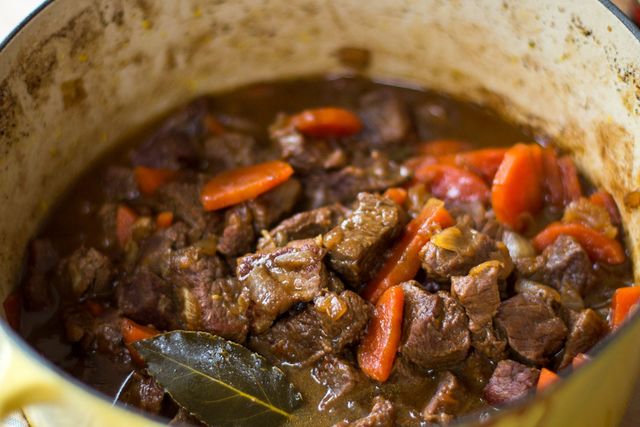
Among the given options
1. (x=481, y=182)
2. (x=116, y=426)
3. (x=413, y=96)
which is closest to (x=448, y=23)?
(x=413, y=96)

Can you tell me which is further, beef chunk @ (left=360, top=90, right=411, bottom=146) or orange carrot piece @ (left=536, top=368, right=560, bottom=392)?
beef chunk @ (left=360, top=90, right=411, bottom=146)

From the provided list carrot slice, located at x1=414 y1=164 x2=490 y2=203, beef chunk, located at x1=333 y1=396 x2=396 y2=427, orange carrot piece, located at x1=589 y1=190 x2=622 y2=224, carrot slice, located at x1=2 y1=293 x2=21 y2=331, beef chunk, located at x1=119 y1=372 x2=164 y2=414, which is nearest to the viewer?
beef chunk, located at x1=333 y1=396 x2=396 y2=427

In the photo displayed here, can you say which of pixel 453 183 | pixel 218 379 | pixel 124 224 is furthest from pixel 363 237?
pixel 124 224

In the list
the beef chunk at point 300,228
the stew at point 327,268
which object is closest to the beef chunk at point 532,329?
the stew at point 327,268

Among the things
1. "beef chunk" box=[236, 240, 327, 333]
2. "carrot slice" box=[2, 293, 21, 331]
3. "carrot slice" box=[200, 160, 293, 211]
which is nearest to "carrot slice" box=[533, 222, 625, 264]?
"beef chunk" box=[236, 240, 327, 333]

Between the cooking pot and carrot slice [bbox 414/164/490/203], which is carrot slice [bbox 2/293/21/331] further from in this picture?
carrot slice [bbox 414/164/490/203]

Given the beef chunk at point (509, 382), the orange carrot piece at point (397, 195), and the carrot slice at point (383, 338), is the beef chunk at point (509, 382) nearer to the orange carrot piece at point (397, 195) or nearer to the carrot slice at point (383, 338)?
the carrot slice at point (383, 338)

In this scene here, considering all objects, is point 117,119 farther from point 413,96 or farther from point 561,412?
point 561,412
